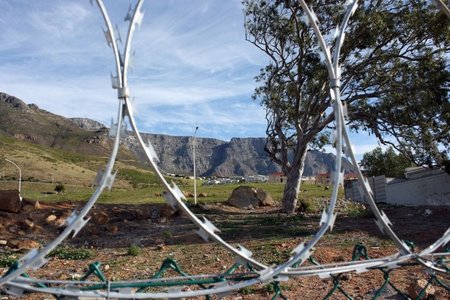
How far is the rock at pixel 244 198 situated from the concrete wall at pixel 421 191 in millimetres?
8032

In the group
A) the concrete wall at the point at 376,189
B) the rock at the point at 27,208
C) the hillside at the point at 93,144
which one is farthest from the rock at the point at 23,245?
the hillside at the point at 93,144

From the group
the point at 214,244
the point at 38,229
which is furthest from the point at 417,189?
the point at 38,229

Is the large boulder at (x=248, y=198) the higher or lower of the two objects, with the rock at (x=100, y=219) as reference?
higher

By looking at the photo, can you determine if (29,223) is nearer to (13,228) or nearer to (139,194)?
(13,228)

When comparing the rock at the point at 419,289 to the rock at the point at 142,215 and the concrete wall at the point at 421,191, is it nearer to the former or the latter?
the rock at the point at 142,215

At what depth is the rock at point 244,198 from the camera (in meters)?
23.0

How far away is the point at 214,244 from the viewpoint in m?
11.2

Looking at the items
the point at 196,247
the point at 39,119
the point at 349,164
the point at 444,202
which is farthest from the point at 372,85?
the point at 39,119

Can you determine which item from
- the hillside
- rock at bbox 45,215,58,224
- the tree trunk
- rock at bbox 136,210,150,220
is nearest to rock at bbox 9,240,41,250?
rock at bbox 45,215,58,224

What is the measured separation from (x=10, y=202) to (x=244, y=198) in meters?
10.9

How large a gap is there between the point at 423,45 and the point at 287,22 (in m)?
4.85

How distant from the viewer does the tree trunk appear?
19422mm

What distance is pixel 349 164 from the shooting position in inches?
109

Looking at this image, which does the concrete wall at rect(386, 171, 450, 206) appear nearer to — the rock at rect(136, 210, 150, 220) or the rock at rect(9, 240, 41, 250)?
the rock at rect(136, 210, 150, 220)
